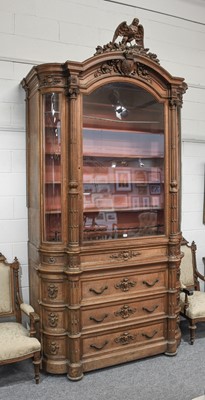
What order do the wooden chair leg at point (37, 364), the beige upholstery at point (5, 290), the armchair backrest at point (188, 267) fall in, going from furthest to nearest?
the armchair backrest at point (188, 267), the beige upholstery at point (5, 290), the wooden chair leg at point (37, 364)

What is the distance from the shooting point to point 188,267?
4.04 meters

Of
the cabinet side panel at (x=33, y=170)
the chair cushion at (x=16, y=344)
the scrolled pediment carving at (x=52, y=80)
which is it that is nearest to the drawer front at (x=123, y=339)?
the chair cushion at (x=16, y=344)

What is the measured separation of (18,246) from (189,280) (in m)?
1.91

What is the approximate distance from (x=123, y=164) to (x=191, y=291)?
1394 mm

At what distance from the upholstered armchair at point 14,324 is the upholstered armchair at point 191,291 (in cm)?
150

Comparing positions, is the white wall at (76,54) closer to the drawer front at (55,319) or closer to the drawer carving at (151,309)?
the drawer front at (55,319)

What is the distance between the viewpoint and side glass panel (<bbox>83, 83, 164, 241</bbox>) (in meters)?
3.15

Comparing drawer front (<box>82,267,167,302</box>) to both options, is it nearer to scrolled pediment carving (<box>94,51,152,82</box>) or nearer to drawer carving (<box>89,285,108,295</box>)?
drawer carving (<box>89,285,108,295</box>)

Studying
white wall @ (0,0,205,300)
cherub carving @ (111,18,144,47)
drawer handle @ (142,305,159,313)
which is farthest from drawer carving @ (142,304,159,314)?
cherub carving @ (111,18,144,47)

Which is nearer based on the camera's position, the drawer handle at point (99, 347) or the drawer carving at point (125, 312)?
the drawer handle at point (99, 347)

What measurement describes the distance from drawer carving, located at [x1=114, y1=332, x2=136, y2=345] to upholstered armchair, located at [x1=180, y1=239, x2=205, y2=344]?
67 cm

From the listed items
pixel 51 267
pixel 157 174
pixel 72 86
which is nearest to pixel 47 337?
pixel 51 267

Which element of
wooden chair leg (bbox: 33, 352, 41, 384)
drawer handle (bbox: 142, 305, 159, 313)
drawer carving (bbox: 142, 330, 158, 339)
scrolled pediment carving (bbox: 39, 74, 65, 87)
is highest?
scrolled pediment carving (bbox: 39, 74, 65, 87)

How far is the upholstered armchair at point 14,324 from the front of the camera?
2.79m
